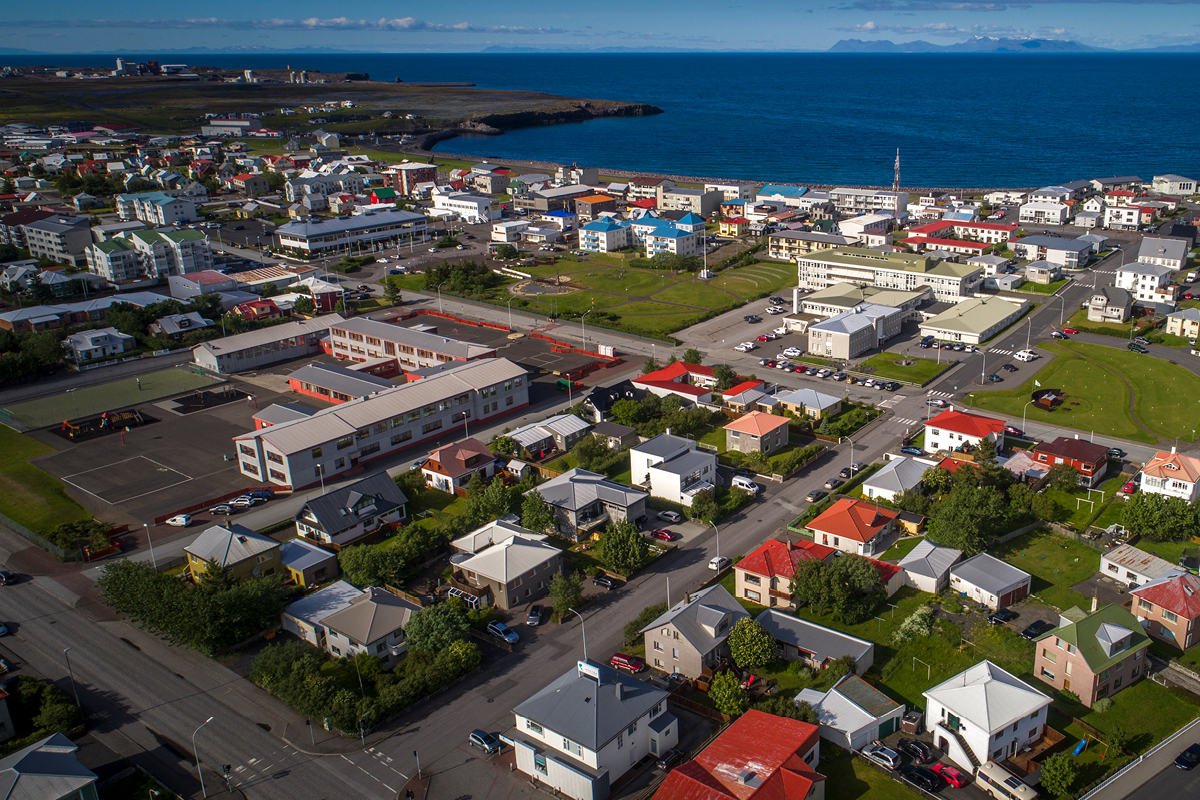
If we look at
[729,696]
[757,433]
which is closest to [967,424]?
[757,433]

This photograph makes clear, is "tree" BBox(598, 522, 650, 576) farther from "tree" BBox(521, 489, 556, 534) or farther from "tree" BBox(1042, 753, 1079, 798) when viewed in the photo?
"tree" BBox(1042, 753, 1079, 798)

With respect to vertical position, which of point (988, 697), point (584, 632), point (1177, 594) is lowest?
point (584, 632)

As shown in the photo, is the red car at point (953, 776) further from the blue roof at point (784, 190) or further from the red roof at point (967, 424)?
the blue roof at point (784, 190)

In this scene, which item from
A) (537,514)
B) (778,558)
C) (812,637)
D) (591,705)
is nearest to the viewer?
(591,705)

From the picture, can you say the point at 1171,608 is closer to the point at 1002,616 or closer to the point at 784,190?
the point at 1002,616

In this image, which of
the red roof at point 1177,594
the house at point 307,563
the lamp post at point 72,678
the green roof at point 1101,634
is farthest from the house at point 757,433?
the lamp post at point 72,678

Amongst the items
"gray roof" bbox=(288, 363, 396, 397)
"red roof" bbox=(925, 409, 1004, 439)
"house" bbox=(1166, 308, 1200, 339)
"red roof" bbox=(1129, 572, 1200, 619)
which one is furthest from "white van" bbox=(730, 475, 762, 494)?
"house" bbox=(1166, 308, 1200, 339)

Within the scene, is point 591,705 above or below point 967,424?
below
